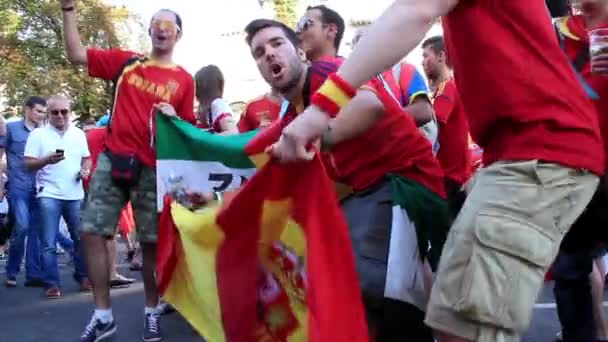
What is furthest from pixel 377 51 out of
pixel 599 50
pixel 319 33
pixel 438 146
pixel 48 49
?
pixel 48 49

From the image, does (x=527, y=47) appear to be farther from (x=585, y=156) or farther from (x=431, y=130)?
(x=431, y=130)

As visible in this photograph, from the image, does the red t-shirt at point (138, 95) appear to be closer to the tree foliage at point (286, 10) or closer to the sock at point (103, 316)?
the sock at point (103, 316)

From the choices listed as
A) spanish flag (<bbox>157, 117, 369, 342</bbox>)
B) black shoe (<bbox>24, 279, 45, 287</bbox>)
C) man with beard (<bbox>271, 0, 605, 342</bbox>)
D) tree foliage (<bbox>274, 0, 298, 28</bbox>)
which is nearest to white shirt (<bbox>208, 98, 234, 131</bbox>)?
spanish flag (<bbox>157, 117, 369, 342</bbox>)

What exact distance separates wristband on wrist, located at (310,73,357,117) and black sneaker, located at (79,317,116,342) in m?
3.44

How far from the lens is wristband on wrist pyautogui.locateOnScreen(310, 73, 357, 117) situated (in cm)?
227

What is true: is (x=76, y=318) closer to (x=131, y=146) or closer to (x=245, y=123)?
(x=131, y=146)

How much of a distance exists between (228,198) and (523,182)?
1.35 meters

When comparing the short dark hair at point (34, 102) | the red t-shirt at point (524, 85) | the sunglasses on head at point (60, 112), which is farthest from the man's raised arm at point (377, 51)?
the short dark hair at point (34, 102)

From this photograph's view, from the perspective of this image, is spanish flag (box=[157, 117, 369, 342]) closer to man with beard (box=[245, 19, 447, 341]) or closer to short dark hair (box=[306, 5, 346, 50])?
man with beard (box=[245, 19, 447, 341])

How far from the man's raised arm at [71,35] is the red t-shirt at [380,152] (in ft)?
8.94


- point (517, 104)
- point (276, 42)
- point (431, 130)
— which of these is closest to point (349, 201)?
point (276, 42)

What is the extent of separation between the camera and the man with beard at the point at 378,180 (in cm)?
315

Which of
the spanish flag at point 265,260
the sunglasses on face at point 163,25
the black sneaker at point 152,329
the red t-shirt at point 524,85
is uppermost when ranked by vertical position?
the sunglasses on face at point 163,25

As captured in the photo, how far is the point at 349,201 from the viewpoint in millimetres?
3354
